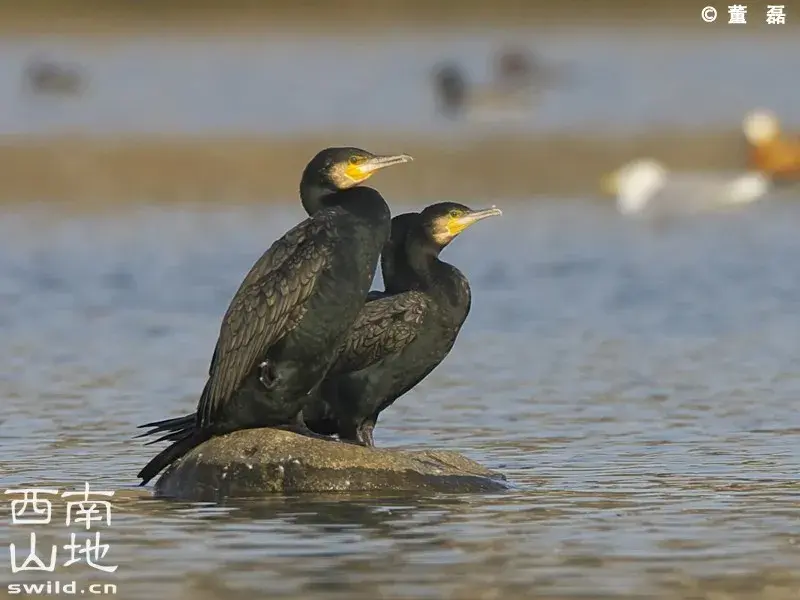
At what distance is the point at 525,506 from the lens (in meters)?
8.88

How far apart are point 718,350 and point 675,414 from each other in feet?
8.02

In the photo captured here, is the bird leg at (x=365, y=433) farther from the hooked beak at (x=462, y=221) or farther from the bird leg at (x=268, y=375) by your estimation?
the hooked beak at (x=462, y=221)

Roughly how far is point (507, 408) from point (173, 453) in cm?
290

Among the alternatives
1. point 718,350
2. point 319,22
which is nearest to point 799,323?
point 718,350

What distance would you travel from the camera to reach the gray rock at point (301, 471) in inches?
362

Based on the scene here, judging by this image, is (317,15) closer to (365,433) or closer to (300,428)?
(365,433)

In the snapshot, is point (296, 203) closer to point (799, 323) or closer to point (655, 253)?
point (655, 253)

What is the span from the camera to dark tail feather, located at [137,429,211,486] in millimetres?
9500

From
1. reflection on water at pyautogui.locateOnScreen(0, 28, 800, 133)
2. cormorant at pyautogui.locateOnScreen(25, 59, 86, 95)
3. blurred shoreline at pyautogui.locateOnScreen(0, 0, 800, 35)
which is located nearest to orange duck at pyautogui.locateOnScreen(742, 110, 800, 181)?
reflection on water at pyautogui.locateOnScreen(0, 28, 800, 133)

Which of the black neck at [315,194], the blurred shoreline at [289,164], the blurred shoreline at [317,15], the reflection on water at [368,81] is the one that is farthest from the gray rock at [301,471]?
the blurred shoreline at [317,15]

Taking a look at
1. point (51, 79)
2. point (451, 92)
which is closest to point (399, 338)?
point (451, 92)

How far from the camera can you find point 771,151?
963 inches

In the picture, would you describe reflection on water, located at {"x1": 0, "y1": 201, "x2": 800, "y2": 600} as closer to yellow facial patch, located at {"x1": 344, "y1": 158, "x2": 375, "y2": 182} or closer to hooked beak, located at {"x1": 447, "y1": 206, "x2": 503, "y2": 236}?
hooked beak, located at {"x1": 447, "y1": 206, "x2": 503, "y2": 236}

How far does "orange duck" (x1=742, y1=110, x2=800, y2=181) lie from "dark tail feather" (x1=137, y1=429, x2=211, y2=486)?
1531cm
